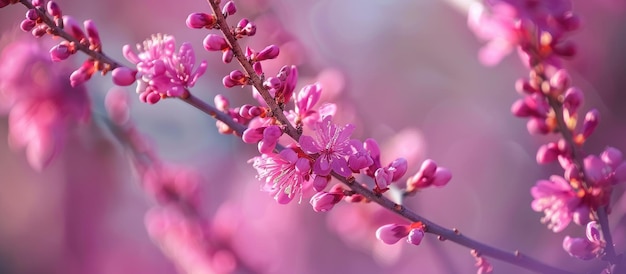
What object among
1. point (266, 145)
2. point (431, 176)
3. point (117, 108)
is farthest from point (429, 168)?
point (117, 108)

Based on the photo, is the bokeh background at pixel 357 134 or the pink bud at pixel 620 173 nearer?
the pink bud at pixel 620 173

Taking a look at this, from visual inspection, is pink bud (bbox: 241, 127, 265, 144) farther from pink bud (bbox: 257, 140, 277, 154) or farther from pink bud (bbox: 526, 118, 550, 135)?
pink bud (bbox: 526, 118, 550, 135)

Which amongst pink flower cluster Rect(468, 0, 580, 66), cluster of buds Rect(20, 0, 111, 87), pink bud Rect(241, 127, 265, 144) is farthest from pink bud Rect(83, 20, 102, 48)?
pink flower cluster Rect(468, 0, 580, 66)

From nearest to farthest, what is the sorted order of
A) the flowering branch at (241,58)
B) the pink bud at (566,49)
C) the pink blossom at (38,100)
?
the flowering branch at (241,58) → the pink bud at (566,49) → the pink blossom at (38,100)

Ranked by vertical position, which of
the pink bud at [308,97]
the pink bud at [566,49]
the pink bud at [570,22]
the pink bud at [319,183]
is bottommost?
the pink bud at [566,49]

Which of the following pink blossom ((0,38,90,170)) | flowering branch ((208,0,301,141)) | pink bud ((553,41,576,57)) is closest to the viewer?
flowering branch ((208,0,301,141))

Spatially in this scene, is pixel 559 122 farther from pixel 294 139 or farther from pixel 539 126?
pixel 294 139

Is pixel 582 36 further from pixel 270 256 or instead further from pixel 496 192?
pixel 270 256

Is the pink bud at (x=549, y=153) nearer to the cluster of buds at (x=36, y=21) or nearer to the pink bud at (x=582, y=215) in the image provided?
the pink bud at (x=582, y=215)

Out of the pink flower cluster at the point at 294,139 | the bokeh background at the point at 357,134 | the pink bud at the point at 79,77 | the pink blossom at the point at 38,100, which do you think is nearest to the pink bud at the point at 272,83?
the pink flower cluster at the point at 294,139

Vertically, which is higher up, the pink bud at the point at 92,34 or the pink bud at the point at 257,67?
the pink bud at the point at 92,34
